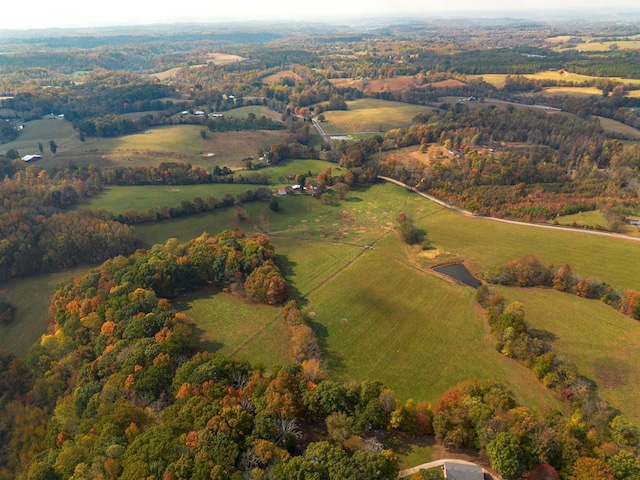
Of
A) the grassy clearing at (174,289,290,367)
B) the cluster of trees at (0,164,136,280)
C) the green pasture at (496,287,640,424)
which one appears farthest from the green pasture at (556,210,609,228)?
the cluster of trees at (0,164,136,280)

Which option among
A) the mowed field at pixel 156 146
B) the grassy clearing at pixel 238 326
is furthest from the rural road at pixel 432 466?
the mowed field at pixel 156 146

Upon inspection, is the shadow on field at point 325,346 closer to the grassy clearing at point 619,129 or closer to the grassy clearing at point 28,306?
the grassy clearing at point 28,306

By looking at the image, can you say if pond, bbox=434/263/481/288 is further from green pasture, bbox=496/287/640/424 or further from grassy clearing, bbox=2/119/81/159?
grassy clearing, bbox=2/119/81/159

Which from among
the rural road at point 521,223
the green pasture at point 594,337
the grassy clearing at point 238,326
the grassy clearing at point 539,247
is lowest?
the grassy clearing at point 238,326

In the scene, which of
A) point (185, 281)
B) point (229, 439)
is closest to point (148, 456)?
point (229, 439)

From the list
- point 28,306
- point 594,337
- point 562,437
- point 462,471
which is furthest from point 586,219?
point 28,306

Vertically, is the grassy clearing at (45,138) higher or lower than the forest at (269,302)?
higher

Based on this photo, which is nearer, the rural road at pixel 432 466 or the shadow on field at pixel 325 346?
the rural road at pixel 432 466

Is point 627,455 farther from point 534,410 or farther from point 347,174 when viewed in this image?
point 347,174
